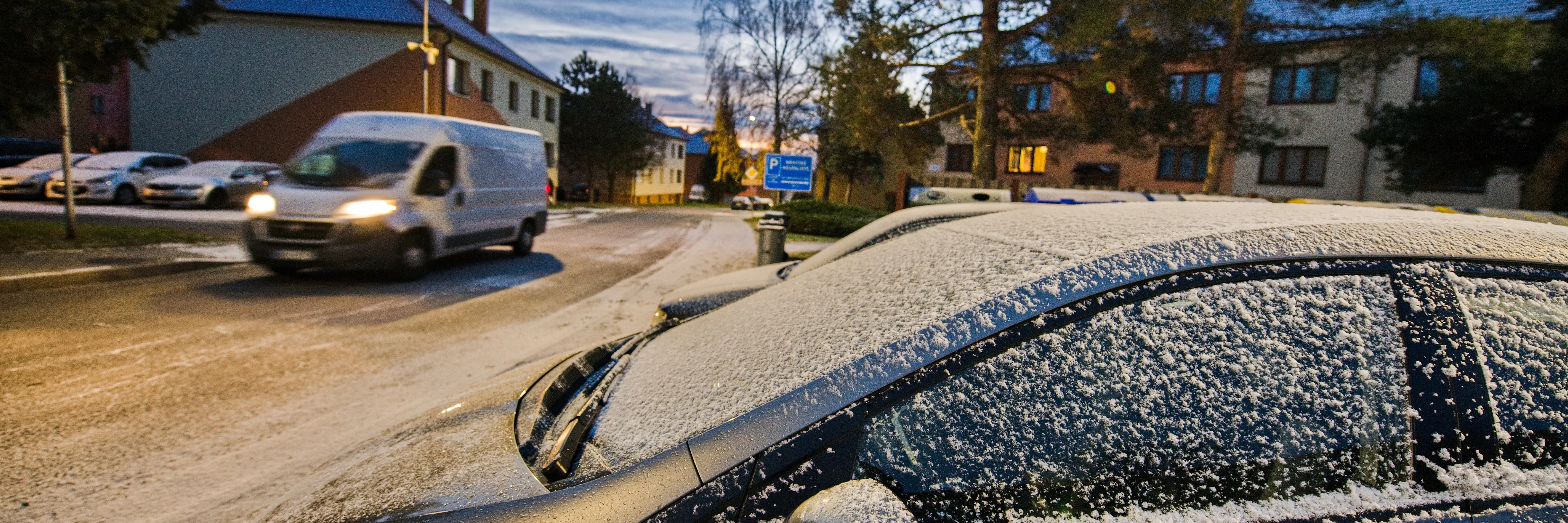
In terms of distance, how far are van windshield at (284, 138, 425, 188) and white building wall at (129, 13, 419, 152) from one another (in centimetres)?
2485

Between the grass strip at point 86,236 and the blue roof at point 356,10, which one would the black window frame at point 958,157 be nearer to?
the blue roof at point 356,10

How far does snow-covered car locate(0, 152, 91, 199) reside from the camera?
19.1 m

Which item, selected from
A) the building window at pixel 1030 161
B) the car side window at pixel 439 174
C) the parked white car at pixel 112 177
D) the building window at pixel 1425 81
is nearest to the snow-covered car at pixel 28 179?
the parked white car at pixel 112 177


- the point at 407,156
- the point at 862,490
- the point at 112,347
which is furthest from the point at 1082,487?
the point at 407,156

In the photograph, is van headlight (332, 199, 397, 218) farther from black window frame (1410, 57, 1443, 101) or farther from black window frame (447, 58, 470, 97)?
black window frame (1410, 57, 1443, 101)

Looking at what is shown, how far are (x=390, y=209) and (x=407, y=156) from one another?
35.3 inches

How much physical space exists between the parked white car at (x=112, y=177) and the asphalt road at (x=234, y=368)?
1320 cm

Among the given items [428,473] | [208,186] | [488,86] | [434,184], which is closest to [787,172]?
[434,184]

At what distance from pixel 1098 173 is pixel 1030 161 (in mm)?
3151

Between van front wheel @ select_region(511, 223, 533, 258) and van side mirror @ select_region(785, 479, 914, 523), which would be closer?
van side mirror @ select_region(785, 479, 914, 523)

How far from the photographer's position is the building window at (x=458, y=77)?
3306cm

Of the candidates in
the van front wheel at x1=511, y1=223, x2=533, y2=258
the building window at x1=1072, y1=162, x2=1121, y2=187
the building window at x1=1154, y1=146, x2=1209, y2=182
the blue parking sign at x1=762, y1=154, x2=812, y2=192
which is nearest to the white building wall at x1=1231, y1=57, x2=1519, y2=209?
the building window at x1=1154, y1=146, x2=1209, y2=182

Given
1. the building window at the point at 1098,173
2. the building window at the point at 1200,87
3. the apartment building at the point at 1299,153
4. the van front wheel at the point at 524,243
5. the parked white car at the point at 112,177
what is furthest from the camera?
the building window at the point at 1098,173

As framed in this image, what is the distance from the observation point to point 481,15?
40.9 metres
